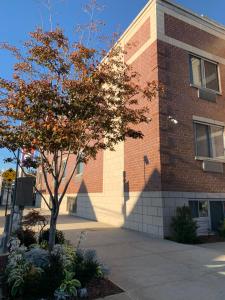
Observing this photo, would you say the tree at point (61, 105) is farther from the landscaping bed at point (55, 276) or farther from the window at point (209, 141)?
the window at point (209, 141)

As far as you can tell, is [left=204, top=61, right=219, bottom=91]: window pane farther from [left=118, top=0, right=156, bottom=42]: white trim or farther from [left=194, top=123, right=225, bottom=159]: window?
[left=118, top=0, right=156, bottom=42]: white trim

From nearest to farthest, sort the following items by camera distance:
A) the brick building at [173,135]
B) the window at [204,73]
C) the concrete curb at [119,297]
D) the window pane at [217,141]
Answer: the concrete curb at [119,297], the brick building at [173,135], the window pane at [217,141], the window at [204,73]

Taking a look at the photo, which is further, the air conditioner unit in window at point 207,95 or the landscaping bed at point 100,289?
the air conditioner unit in window at point 207,95

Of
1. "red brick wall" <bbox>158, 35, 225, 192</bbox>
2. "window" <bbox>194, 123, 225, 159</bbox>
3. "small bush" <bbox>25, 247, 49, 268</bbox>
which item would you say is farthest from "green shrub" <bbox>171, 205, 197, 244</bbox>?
"small bush" <bbox>25, 247, 49, 268</bbox>

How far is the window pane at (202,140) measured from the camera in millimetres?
13123

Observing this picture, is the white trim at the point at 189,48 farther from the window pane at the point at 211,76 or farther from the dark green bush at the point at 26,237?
the dark green bush at the point at 26,237

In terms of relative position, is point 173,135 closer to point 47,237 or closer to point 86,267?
point 47,237

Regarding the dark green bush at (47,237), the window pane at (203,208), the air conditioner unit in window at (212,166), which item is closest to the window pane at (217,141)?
the air conditioner unit in window at (212,166)

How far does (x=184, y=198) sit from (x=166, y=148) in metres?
2.27

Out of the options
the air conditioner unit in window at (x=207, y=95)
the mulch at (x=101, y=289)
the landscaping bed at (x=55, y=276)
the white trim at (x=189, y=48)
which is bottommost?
the mulch at (x=101, y=289)

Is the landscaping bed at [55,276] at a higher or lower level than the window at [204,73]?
lower

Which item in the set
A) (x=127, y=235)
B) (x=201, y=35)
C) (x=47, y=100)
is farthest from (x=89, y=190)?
(x=47, y=100)

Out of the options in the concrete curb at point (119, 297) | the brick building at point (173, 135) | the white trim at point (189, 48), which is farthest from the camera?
the white trim at point (189, 48)

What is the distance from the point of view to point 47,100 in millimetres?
6199
